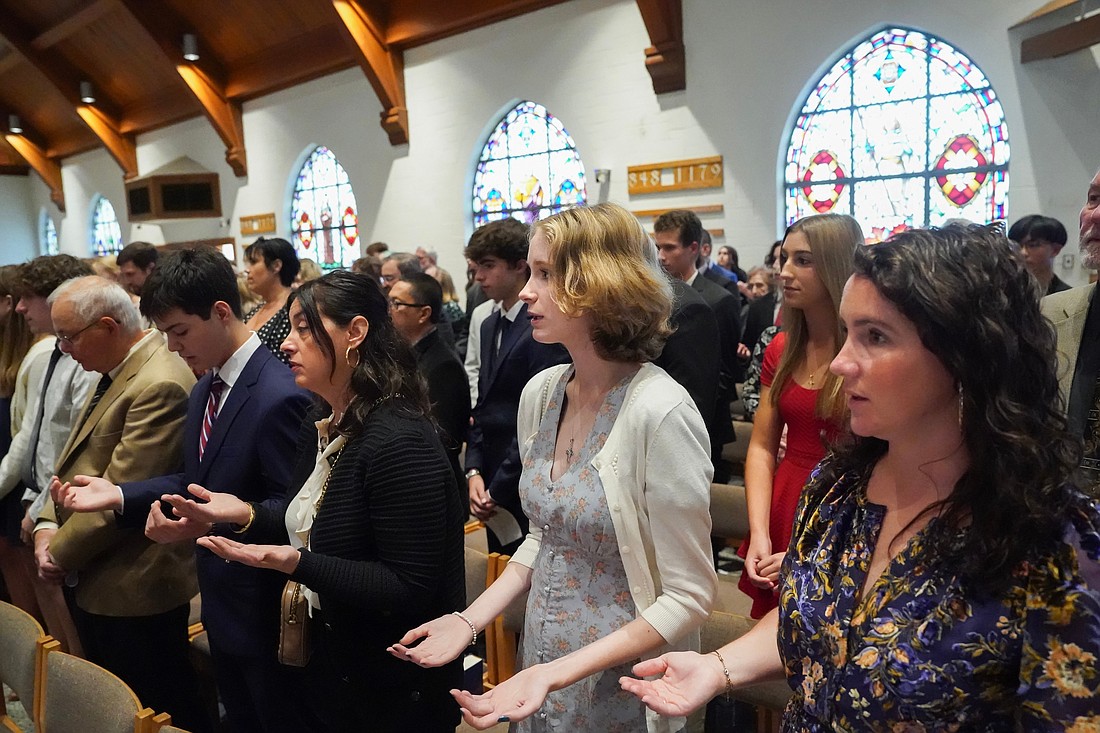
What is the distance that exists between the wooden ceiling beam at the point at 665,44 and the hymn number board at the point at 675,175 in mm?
706

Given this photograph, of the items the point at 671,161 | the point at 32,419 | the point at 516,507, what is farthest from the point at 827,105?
the point at 32,419

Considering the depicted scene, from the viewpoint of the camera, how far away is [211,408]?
2.27m

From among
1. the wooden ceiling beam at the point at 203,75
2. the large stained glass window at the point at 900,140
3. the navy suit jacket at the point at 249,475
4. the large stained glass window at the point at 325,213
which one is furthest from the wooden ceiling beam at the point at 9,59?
the navy suit jacket at the point at 249,475

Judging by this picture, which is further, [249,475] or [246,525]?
[249,475]

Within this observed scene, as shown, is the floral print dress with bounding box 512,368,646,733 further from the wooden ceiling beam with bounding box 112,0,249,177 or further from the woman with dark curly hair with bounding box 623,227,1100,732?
the wooden ceiling beam with bounding box 112,0,249,177

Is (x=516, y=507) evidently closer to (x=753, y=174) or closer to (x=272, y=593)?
(x=272, y=593)

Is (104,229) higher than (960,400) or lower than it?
higher

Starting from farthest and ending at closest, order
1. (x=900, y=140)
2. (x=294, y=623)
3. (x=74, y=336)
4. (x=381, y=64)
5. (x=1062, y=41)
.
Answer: (x=381, y=64), (x=900, y=140), (x=1062, y=41), (x=74, y=336), (x=294, y=623)

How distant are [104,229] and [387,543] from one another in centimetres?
1838

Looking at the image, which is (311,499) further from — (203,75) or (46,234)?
(46,234)

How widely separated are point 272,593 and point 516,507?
1.03 m

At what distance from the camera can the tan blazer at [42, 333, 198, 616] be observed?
244 cm

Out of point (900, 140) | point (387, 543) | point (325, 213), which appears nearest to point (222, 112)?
point (325, 213)

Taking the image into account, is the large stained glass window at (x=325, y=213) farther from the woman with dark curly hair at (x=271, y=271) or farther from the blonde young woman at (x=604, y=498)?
the blonde young woman at (x=604, y=498)
